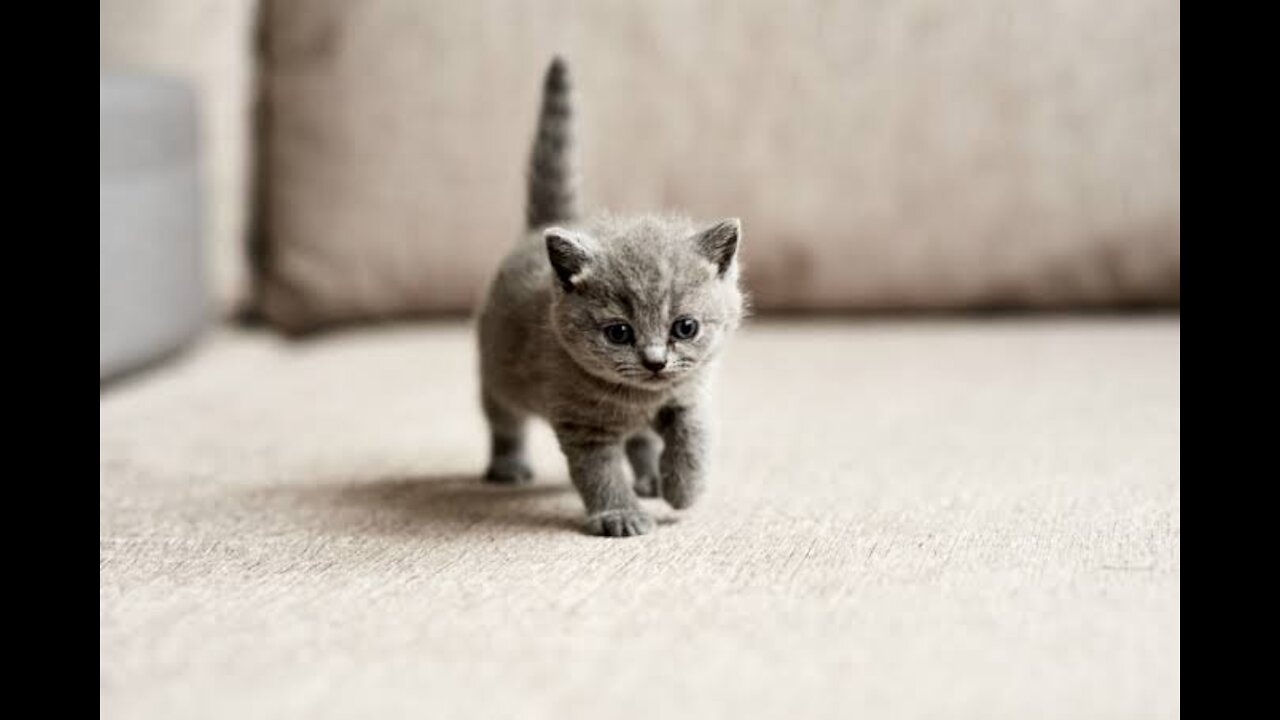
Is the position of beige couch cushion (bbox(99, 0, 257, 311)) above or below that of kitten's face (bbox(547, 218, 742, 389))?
above

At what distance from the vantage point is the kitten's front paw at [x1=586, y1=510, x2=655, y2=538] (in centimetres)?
158

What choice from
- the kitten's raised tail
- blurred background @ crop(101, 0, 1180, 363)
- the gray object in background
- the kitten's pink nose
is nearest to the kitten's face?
the kitten's pink nose

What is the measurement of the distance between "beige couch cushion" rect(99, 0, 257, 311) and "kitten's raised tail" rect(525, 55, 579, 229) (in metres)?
1.17

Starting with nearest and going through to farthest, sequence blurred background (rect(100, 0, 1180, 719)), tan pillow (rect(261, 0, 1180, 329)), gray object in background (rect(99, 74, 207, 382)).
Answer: blurred background (rect(100, 0, 1180, 719)), gray object in background (rect(99, 74, 207, 382)), tan pillow (rect(261, 0, 1180, 329))

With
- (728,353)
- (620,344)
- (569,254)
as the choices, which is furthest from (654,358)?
(728,353)

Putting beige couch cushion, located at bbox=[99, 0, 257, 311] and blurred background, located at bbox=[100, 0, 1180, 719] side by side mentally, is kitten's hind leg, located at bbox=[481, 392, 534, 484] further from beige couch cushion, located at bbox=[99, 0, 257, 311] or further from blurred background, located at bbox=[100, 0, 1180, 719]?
beige couch cushion, located at bbox=[99, 0, 257, 311]

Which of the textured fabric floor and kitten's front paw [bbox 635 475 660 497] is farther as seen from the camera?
kitten's front paw [bbox 635 475 660 497]

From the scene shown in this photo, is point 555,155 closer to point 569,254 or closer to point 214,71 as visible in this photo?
point 569,254

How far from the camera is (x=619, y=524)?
1.58m

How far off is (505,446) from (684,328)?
394mm

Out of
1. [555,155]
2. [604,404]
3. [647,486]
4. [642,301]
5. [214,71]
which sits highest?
[214,71]

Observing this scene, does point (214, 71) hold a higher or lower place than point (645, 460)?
higher

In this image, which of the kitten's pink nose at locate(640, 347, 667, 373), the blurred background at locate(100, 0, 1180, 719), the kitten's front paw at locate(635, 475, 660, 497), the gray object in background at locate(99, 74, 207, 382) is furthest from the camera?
the gray object in background at locate(99, 74, 207, 382)

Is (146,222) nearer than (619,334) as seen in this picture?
No
